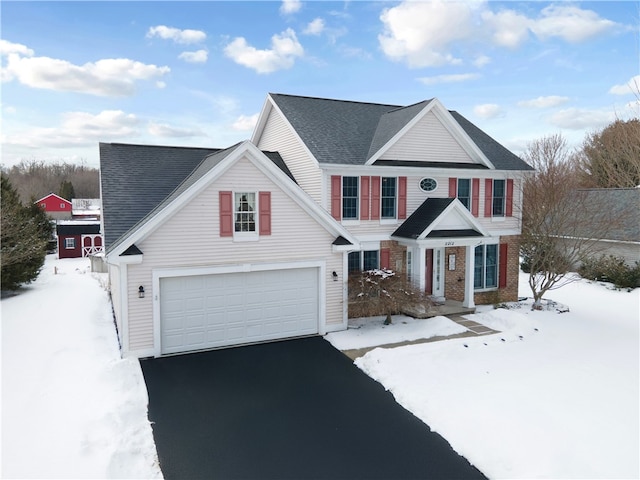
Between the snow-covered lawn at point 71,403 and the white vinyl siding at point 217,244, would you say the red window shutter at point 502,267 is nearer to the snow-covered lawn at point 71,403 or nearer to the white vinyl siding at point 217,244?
the white vinyl siding at point 217,244

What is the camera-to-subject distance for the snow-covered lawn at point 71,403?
6.48 metres

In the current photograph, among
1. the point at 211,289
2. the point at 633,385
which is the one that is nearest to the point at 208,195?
the point at 211,289

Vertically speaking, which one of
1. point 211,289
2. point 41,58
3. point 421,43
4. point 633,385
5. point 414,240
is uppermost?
point 421,43

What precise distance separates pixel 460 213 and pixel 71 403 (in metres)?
12.8

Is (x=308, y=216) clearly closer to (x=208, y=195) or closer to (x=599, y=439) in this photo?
(x=208, y=195)

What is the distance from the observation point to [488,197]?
57.1 ft

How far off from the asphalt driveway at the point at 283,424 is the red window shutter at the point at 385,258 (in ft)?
17.8

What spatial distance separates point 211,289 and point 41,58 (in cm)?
1097

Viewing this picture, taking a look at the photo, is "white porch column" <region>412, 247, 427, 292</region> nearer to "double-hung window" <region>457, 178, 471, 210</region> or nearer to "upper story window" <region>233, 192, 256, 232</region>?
"double-hung window" <region>457, 178, 471, 210</region>

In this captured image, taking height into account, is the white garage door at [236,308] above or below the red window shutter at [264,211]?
below

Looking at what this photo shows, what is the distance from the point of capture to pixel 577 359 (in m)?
11.3

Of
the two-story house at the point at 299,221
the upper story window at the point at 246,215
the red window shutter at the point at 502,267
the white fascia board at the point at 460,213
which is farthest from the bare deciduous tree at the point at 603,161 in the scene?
the upper story window at the point at 246,215

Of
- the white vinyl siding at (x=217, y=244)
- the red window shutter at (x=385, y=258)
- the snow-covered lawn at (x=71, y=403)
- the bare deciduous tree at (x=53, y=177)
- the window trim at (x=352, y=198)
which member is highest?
the bare deciduous tree at (x=53, y=177)

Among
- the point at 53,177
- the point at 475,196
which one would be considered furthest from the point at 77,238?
the point at 53,177
